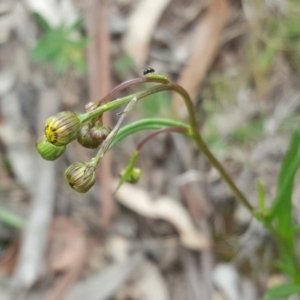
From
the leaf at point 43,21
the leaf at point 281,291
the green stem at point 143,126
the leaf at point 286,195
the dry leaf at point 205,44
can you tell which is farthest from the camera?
the dry leaf at point 205,44

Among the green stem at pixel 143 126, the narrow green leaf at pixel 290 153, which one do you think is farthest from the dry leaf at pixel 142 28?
the green stem at pixel 143 126

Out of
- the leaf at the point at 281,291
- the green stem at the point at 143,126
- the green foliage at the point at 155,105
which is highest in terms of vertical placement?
the green stem at the point at 143,126

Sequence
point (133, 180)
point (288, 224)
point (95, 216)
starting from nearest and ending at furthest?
point (133, 180)
point (288, 224)
point (95, 216)

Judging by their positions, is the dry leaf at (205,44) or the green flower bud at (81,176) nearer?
the green flower bud at (81,176)

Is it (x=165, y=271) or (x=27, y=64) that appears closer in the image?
(x=165, y=271)

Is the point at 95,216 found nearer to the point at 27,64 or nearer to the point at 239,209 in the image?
the point at 239,209

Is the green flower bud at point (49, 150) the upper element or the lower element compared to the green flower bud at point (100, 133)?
upper

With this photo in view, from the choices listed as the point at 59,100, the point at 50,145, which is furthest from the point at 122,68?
the point at 50,145

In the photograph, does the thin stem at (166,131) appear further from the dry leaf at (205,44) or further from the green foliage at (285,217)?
the dry leaf at (205,44)
